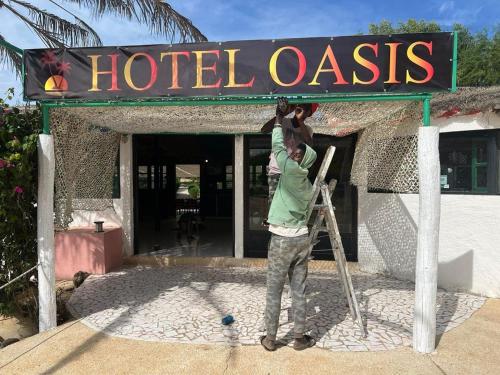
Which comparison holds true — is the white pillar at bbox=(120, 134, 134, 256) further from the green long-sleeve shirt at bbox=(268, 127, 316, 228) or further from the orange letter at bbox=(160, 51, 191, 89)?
the green long-sleeve shirt at bbox=(268, 127, 316, 228)

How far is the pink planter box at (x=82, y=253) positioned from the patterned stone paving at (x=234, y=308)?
274 mm

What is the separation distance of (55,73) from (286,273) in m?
2.85

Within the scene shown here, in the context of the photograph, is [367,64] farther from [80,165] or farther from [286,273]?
[80,165]

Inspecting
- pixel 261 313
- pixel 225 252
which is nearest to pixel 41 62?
pixel 261 313

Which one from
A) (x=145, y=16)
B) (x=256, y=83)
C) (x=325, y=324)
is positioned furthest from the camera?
(x=145, y=16)

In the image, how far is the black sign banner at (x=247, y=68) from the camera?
2.93 meters

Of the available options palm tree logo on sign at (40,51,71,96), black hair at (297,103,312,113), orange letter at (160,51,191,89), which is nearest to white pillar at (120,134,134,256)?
palm tree logo on sign at (40,51,71,96)

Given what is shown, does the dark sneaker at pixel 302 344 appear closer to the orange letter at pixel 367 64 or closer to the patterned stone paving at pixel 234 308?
the patterned stone paving at pixel 234 308

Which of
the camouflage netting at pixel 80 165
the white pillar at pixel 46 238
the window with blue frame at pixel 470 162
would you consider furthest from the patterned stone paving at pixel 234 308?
the window with blue frame at pixel 470 162

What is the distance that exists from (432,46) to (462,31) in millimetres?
23104

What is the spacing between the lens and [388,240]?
17.3 feet

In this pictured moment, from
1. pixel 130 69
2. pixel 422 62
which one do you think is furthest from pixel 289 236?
pixel 130 69

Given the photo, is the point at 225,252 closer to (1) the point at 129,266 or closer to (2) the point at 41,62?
(1) the point at 129,266

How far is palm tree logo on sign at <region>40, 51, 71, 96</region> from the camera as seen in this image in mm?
3293
